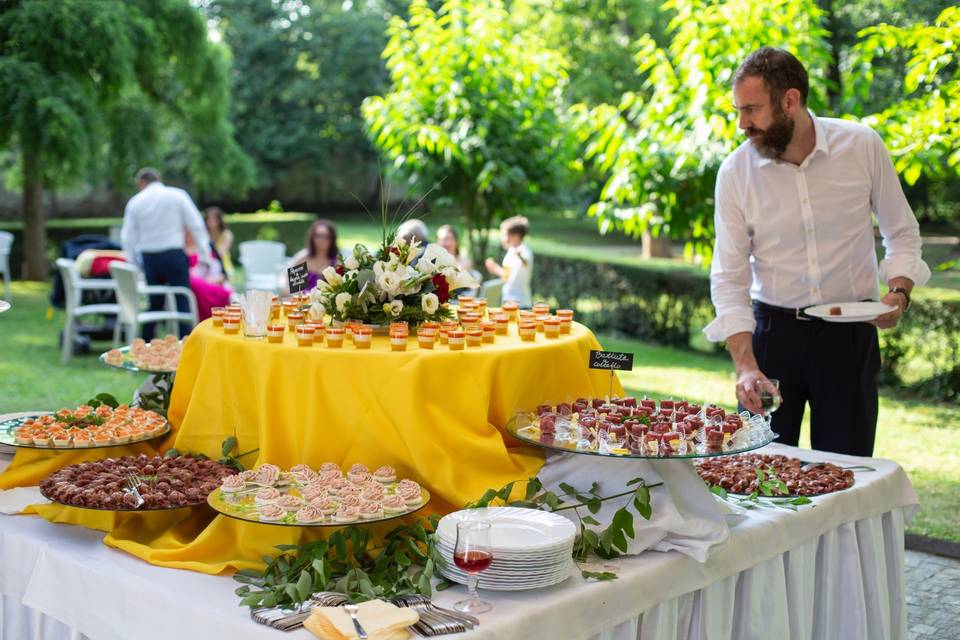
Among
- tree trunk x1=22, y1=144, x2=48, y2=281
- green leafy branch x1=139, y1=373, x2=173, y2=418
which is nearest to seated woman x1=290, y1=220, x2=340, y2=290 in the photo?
green leafy branch x1=139, y1=373, x2=173, y2=418

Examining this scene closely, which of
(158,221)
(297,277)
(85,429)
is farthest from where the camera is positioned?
(158,221)

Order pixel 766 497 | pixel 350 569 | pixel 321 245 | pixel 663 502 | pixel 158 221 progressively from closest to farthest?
pixel 350 569
pixel 663 502
pixel 766 497
pixel 321 245
pixel 158 221

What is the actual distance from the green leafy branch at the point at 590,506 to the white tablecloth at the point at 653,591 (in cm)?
6

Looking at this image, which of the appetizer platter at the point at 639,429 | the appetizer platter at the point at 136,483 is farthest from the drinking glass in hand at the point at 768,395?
the appetizer platter at the point at 136,483

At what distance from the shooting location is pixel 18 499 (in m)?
3.08

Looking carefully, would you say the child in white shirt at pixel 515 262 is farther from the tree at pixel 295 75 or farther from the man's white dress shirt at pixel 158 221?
the tree at pixel 295 75

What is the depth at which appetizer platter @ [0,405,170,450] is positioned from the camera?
318 cm

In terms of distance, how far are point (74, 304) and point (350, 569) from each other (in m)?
6.81

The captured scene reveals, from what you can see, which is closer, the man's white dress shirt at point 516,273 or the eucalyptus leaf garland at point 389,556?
the eucalyptus leaf garland at point 389,556

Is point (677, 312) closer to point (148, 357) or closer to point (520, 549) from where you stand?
point (148, 357)

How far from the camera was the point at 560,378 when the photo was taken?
3.25 metres

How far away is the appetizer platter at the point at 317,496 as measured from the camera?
2502 mm

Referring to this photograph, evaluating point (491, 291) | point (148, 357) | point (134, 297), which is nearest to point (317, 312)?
point (148, 357)

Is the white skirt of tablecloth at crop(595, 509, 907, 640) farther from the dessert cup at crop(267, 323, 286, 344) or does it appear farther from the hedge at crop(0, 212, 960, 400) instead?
the hedge at crop(0, 212, 960, 400)
